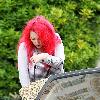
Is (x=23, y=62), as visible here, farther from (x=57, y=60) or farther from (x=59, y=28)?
(x=59, y=28)

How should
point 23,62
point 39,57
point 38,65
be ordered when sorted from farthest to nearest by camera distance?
point 23,62 < point 38,65 < point 39,57

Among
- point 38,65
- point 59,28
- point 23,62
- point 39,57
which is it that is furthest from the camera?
point 59,28

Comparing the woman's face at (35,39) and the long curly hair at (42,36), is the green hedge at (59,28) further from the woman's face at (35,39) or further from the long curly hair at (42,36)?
the woman's face at (35,39)

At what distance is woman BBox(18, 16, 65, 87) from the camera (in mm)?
5933

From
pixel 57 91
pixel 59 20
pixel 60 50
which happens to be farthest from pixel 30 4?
pixel 57 91

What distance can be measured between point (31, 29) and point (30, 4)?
8.32ft

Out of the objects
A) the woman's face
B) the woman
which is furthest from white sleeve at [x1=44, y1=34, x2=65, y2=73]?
the woman's face

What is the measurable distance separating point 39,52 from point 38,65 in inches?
6.1

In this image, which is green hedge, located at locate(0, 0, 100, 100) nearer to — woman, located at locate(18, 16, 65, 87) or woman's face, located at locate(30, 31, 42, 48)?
woman, located at locate(18, 16, 65, 87)

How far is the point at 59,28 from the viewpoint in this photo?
28.2 ft

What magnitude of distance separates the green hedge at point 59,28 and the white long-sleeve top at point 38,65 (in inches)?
61.9

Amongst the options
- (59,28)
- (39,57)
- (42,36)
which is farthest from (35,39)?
(59,28)

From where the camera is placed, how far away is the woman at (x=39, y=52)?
19.5ft

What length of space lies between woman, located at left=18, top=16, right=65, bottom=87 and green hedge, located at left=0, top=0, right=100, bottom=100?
1.60 meters
